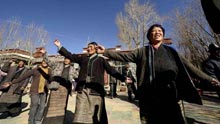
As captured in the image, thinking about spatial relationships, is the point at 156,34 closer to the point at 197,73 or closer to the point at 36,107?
the point at 197,73

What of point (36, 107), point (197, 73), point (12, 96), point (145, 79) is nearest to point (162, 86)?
point (145, 79)

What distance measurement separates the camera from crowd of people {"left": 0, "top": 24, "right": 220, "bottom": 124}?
2.35 metres

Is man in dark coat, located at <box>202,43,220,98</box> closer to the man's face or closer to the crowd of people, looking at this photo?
the crowd of people

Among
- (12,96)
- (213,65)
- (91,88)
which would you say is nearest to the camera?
(213,65)

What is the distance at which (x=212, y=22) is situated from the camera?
1429 mm

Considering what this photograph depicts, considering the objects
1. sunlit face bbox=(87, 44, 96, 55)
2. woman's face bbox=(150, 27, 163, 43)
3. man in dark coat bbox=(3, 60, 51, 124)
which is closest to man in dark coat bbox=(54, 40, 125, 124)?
sunlit face bbox=(87, 44, 96, 55)

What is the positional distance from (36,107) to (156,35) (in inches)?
151

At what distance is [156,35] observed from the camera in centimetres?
268

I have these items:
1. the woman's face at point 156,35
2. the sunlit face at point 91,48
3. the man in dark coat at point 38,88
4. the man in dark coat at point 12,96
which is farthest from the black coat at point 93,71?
the man in dark coat at point 12,96

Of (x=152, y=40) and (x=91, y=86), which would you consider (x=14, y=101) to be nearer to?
(x=91, y=86)

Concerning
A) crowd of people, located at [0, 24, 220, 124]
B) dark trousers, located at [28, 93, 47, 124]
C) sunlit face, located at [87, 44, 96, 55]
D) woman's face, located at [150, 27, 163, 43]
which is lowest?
dark trousers, located at [28, 93, 47, 124]

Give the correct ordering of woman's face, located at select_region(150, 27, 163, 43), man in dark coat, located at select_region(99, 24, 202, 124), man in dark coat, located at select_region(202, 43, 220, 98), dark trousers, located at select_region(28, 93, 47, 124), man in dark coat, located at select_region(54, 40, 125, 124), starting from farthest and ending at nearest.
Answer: dark trousers, located at select_region(28, 93, 47, 124)
man in dark coat, located at select_region(54, 40, 125, 124)
man in dark coat, located at select_region(202, 43, 220, 98)
woman's face, located at select_region(150, 27, 163, 43)
man in dark coat, located at select_region(99, 24, 202, 124)

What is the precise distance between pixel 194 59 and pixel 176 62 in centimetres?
2117

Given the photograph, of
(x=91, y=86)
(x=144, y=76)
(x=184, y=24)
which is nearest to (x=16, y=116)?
(x=91, y=86)
